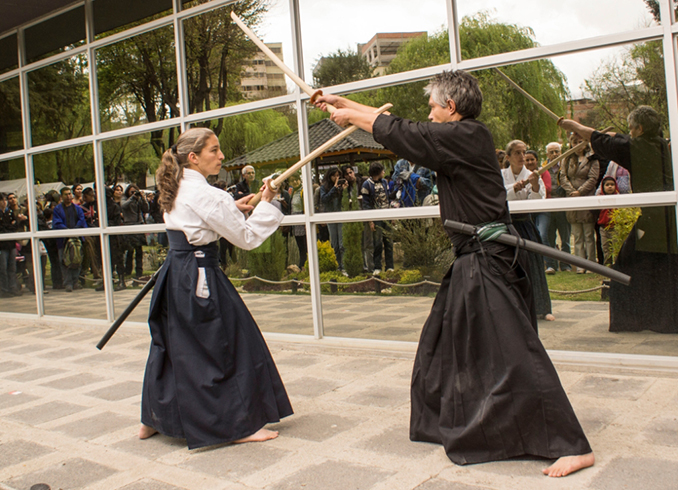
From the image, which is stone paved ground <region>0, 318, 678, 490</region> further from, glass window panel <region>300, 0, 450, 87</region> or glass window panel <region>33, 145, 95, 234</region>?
glass window panel <region>33, 145, 95, 234</region>

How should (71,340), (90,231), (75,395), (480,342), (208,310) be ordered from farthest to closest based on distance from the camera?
1. (90,231)
2. (71,340)
3. (75,395)
4. (208,310)
5. (480,342)

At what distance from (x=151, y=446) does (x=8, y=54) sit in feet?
22.9

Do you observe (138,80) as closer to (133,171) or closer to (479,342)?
(133,171)

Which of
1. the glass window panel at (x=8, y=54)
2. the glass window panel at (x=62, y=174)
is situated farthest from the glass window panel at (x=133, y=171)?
the glass window panel at (x=8, y=54)

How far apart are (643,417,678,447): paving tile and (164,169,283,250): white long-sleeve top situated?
2.15 metres

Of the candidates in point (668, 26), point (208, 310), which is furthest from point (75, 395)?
point (668, 26)

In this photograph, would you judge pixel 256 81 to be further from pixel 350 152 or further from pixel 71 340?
pixel 71 340

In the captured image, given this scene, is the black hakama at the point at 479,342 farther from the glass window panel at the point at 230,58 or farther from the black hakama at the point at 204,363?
the glass window panel at the point at 230,58

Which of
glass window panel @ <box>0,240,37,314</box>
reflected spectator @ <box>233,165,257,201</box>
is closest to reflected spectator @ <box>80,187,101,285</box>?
glass window panel @ <box>0,240,37,314</box>

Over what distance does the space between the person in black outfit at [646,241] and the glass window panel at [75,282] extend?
5.69 metres

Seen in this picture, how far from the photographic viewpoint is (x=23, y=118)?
812cm

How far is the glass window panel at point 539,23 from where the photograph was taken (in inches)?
156

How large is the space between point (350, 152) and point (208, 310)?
2.28m

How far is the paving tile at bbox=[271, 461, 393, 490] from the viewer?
8.91 ft
